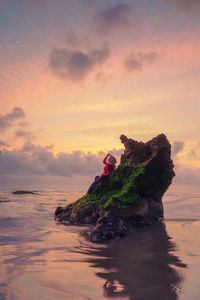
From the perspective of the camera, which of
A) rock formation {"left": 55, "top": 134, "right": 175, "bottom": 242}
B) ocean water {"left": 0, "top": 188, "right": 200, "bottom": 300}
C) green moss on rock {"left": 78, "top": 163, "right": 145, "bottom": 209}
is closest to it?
ocean water {"left": 0, "top": 188, "right": 200, "bottom": 300}

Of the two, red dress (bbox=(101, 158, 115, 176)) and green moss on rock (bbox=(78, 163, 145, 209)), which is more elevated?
red dress (bbox=(101, 158, 115, 176))

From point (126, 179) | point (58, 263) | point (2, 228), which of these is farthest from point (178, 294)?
point (126, 179)

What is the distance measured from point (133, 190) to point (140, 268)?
19.6 feet

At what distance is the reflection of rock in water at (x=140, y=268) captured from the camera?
3.67 meters

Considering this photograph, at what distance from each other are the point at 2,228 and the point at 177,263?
6302mm

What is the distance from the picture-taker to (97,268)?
465cm

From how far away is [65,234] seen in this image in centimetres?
813

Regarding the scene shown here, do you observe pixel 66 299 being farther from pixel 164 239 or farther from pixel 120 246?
pixel 164 239

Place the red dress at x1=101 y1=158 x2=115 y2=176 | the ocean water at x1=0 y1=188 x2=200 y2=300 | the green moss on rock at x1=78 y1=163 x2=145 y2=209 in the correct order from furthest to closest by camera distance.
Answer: the red dress at x1=101 y1=158 x2=115 y2=176 → the green moss on rock at x1=78 y1=163 x2=145 y2=209 → the ocean water at x1=0 y1=188 x2=200 y2=300

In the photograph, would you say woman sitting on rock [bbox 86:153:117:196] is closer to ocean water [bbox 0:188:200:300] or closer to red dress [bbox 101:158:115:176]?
red dress [bbox 101:158:115:176]

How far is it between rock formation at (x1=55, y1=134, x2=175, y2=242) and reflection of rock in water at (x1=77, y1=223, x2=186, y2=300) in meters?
2.61

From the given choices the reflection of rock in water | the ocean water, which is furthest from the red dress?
the reflection of rock in water

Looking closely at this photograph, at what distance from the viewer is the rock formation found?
1010cm

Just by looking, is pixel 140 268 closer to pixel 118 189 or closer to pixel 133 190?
pixel 133 190
